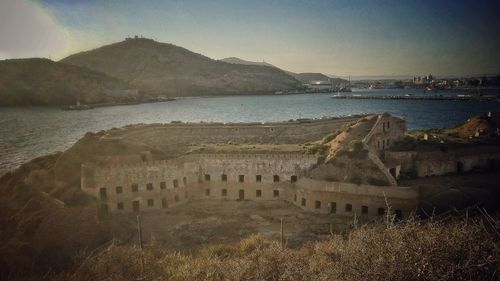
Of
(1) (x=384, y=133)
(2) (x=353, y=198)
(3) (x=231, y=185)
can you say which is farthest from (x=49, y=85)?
(2) (x=353, y=198)

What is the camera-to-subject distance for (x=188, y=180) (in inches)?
1287

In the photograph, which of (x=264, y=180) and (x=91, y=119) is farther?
(x=91, y=119)

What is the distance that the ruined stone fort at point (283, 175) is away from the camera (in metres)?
28.1

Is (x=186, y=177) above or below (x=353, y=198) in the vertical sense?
above

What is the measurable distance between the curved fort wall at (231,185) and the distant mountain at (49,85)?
333ft

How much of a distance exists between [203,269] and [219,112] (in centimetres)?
11202

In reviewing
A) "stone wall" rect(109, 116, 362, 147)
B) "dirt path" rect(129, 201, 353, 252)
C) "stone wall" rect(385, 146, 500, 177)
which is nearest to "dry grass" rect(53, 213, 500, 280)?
"dirt path" rect(129, 201, 353, 252)

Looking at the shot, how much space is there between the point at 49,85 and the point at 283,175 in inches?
4570

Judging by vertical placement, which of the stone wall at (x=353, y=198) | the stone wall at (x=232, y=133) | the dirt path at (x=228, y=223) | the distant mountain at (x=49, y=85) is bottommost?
the dirt path at (x=228, y=223)

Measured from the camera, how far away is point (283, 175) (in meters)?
31.8

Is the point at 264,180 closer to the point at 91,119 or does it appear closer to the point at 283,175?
the point at 283,175

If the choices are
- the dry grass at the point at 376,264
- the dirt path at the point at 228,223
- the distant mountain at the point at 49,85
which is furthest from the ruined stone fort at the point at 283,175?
the distant mountain at the point at 49,85

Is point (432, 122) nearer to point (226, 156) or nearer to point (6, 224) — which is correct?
Result: point (226, 156)

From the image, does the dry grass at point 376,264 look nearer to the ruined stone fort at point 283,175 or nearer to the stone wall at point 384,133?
the ruined stone fort at point 283,175
